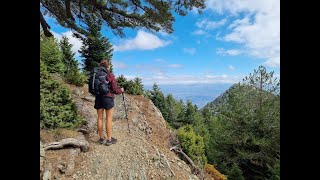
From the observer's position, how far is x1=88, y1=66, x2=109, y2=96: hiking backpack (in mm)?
6914

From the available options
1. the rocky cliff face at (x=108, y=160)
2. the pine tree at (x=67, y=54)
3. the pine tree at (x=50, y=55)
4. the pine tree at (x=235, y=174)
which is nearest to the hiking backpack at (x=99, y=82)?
the rocky cliff face at (x=108, y=160)

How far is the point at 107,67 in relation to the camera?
707 centimetres

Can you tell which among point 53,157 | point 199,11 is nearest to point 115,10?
point 199,11

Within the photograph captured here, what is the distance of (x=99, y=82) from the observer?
6945 millimetres

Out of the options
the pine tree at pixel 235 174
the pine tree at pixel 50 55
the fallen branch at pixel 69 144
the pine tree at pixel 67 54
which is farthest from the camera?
the pine tree at pixel 235 174

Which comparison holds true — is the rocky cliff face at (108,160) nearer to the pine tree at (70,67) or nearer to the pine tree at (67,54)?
the pine tree at (70,67)

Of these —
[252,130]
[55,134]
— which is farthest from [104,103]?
[252,130]

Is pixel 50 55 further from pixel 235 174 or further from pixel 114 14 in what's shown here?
pixel 235 174

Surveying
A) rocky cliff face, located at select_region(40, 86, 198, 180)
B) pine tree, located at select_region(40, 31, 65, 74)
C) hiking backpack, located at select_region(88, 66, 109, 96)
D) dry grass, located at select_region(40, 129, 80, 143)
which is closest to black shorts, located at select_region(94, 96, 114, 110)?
hiking backpack, located at select_region(88, 66, 109, 96)

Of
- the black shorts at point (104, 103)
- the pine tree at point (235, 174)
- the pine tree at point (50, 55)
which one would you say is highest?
the pine tree at point (50, 55)

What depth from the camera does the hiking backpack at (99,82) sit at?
6.91 metres

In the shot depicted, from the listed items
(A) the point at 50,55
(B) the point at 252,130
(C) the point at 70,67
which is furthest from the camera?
(B) the point at 252,130
